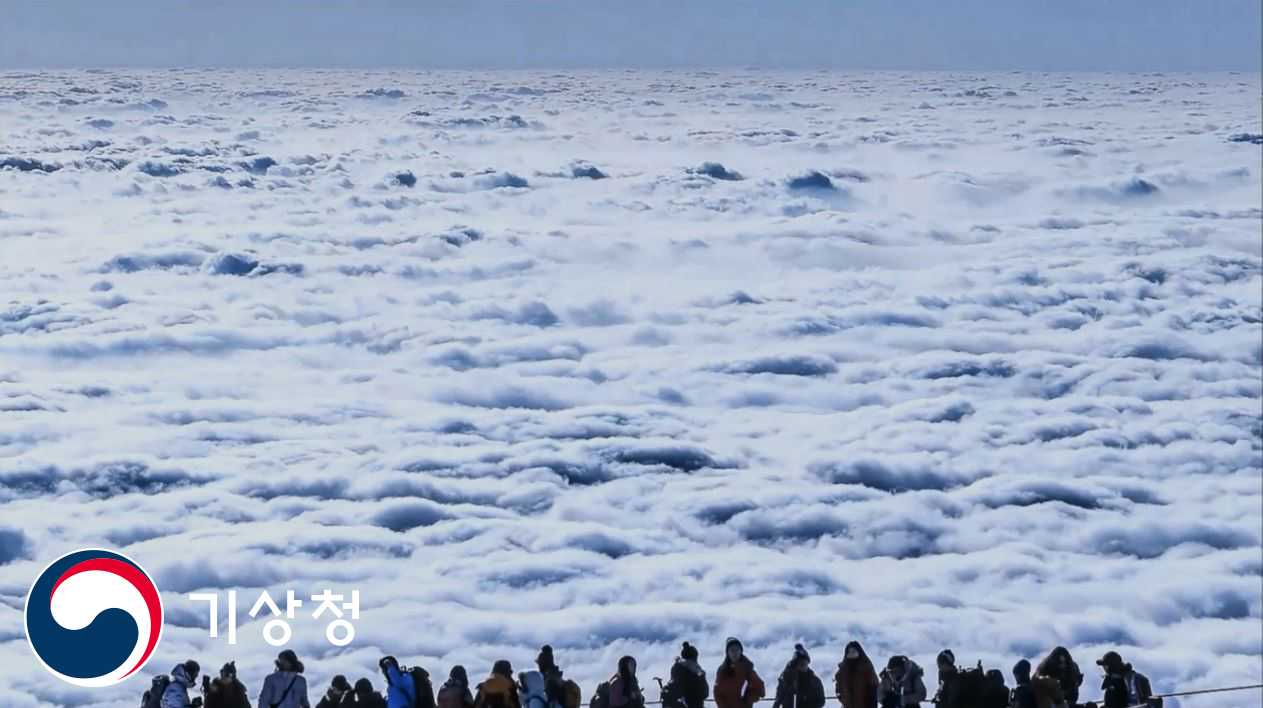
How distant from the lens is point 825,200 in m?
107

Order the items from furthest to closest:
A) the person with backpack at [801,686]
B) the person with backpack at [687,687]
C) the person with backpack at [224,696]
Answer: the person with backpack at [801,686] < the person with backpack at [687,687] < the person with backpack at [224,696]

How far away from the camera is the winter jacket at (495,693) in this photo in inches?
336

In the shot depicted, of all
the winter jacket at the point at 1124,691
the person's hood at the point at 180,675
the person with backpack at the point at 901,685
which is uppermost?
the person's hood at the point at 180,675

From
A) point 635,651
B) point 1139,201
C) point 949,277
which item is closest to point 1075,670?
point 635,651

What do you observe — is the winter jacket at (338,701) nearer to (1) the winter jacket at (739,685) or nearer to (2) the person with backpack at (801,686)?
(1) the winter jacket at (739,685)

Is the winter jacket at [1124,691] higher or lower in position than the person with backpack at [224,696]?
lower

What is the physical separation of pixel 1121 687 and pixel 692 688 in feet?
8.55

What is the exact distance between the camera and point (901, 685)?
363 inches

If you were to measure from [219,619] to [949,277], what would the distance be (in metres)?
52.8

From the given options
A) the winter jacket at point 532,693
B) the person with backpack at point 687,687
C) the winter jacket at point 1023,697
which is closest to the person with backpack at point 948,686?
the winter jacket at point 1023,697

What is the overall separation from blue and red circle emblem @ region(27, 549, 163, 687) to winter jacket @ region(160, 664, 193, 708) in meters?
8.87

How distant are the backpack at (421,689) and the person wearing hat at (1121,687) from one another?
4078 mm

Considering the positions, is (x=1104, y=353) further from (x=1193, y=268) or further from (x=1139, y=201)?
(x=1139, y=201)

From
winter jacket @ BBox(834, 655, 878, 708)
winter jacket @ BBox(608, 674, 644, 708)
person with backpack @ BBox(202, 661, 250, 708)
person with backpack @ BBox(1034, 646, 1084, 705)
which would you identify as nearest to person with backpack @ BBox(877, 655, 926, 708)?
winter jacket @ BBox(834, 655, 878, 708)
